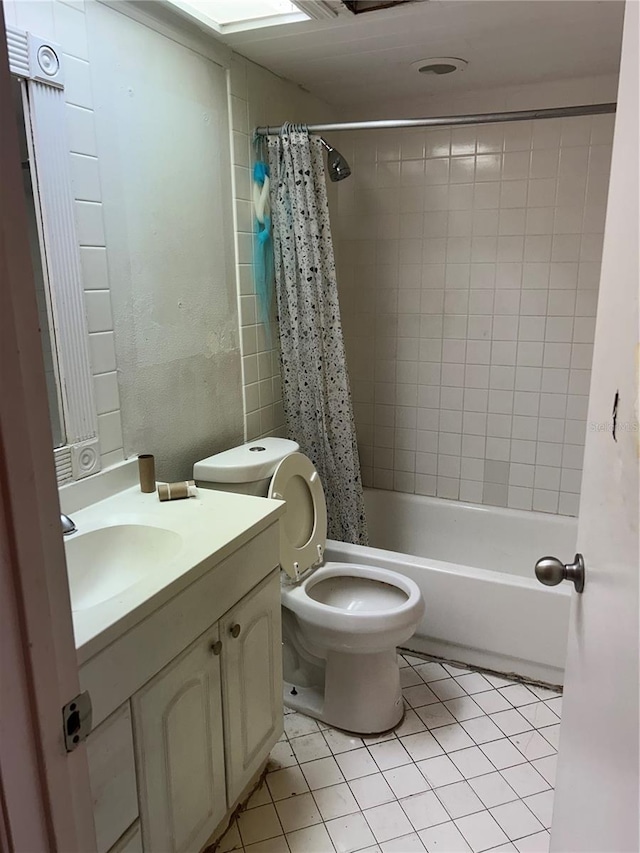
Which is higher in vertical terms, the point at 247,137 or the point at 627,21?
the point at 247,137

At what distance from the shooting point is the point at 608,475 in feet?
2.81

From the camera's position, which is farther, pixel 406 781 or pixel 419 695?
pixel 419 695

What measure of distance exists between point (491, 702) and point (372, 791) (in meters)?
0.58

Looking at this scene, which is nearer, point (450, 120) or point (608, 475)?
point (608, 475)

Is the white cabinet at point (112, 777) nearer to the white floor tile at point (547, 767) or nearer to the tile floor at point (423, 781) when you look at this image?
the tile floor at point (423, 781)

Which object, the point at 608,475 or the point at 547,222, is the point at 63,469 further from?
the point at 547,222

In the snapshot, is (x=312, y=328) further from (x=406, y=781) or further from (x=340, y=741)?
(x=406, y=781)

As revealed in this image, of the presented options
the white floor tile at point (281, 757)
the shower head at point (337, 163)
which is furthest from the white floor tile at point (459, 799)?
the shower head at point (337, 163)

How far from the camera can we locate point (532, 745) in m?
1.94

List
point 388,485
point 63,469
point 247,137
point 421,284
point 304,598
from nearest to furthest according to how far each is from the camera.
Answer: point 63,469 < point 304,598 < point 247,137 < point 421,284 < point 388,485

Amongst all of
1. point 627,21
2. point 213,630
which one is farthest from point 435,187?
point 213,630

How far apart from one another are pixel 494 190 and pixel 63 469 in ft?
6.84

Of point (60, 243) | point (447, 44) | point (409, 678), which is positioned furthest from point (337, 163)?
point (409, 678)

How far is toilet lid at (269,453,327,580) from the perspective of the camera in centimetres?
202
